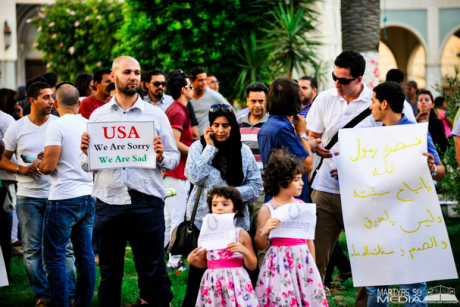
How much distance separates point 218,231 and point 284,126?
118cm

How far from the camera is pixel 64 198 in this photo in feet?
22.7

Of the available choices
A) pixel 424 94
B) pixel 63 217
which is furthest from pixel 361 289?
pixel 424 94

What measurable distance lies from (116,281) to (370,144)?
7.89 ft

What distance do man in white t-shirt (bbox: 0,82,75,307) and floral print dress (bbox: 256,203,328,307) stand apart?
275 centimetres

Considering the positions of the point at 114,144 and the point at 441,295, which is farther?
the point at 441,295

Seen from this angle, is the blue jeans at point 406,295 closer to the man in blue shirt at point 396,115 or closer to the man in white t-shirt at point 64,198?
the man in blue shirt at point 396,115

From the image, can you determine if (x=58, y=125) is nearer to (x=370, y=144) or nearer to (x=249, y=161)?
(x=249, y=161)

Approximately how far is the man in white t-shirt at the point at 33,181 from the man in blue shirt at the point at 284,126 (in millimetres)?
2431

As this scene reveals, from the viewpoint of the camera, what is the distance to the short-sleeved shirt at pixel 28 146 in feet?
24.2

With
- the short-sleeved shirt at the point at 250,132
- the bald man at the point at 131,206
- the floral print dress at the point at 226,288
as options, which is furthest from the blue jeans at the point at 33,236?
the floral print dress at the point at 226,288

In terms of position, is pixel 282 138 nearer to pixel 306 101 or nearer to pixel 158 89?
pixel 306 101

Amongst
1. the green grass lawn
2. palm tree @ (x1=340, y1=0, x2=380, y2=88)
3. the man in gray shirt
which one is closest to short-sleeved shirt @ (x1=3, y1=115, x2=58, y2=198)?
the green grass lawn

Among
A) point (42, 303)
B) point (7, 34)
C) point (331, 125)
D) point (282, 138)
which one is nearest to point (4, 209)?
point (42, 303)

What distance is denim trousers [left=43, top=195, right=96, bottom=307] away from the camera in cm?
693
